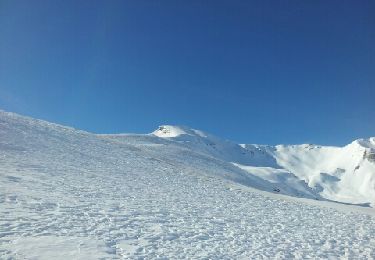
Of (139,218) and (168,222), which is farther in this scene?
Result: (168,222)

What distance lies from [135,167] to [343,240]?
22004 mm

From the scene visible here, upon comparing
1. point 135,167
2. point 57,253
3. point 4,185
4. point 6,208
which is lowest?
point 57,253

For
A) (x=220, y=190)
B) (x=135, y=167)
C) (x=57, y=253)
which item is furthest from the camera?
(x=135, y=167)

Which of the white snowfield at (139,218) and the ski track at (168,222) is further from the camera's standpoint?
the ski track at (168,222)

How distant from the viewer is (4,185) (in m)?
21.1

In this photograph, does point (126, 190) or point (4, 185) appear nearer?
point (4, 185)

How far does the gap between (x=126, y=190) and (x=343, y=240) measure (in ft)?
41.6

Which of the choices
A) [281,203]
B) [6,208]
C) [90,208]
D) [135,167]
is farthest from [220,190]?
[6,208]

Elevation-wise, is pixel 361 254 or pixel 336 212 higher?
pixel 336 212

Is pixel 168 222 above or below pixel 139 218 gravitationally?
below

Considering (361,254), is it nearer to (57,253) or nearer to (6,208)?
(57,253)

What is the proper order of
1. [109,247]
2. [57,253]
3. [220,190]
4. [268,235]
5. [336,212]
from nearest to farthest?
1. [57,253]
2. [109,247]
3. [268,235]
4. [336,212]
5. [220,190]

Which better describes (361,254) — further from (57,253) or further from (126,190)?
(126,190)

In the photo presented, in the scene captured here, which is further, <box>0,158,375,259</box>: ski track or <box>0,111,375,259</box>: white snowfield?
<box>0,158,375,259</box>: ski track
